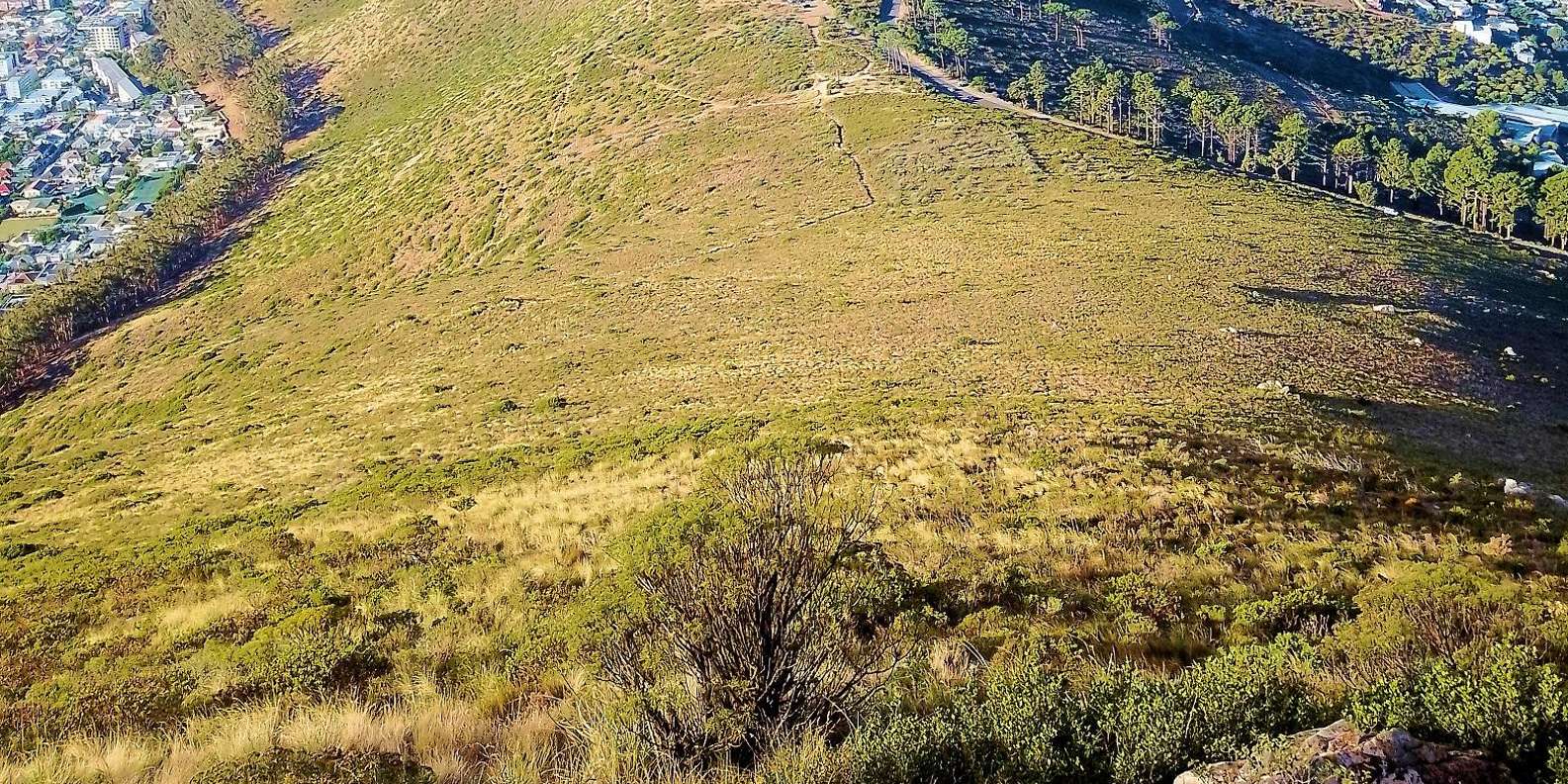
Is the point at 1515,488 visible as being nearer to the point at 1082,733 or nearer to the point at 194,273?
the point at 1082,733

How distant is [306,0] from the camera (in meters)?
130

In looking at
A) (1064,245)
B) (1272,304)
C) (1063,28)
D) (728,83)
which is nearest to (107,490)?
(1064,245)

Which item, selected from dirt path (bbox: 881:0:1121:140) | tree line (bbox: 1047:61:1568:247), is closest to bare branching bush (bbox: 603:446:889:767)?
dirt path (bbox: 881:0:1121:140)

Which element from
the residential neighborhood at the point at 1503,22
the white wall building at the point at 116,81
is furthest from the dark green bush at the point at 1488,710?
the white wall building at the point at 116,81

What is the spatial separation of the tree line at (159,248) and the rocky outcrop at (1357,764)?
63.2 metres

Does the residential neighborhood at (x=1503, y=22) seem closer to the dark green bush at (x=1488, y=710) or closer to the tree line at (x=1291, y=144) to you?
the tree line at (x=1291, y=144)

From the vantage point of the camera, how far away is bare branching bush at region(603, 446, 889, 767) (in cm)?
524

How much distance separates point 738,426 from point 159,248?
65.6 m

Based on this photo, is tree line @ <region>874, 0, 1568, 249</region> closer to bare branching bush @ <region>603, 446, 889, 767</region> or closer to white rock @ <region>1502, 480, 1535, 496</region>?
white rock @ <region>1502, 480, 1535, 496</region>

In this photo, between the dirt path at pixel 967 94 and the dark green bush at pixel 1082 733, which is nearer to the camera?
the dark green bush at pixel 1082 733

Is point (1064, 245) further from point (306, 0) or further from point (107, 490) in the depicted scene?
point (306, 0)

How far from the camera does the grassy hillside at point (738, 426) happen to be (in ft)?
26.6

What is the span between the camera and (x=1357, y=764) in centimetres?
388

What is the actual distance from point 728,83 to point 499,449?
156ft
